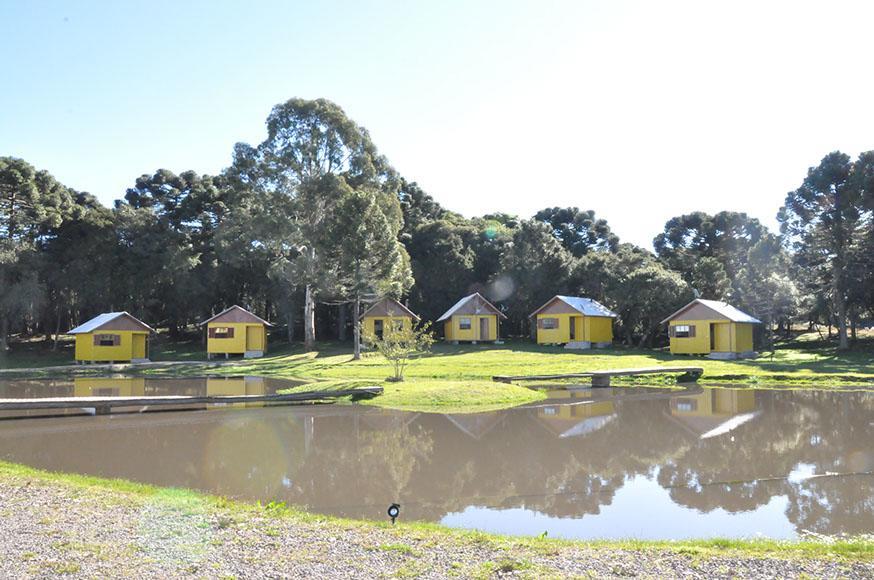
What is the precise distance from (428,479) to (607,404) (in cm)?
1153

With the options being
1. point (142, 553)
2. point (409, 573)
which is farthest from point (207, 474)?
point (409, 573)

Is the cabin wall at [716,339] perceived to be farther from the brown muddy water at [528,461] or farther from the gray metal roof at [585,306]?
the brown muddy water at [528,461]

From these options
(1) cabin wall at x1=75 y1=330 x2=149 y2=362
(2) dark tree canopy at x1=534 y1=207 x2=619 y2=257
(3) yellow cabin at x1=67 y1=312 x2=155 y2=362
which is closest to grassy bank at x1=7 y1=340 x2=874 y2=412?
(1) cabin wall at x1=75 y1=330 x2=149 y2=362

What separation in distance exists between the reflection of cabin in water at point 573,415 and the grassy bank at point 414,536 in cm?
818

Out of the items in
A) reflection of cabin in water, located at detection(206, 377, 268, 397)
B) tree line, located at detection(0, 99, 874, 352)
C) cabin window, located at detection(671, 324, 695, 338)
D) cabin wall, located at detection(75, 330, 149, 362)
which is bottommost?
reflection of cabin in water, located at detection(206, 377, 268, 397)

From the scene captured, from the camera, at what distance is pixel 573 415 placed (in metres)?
18.9

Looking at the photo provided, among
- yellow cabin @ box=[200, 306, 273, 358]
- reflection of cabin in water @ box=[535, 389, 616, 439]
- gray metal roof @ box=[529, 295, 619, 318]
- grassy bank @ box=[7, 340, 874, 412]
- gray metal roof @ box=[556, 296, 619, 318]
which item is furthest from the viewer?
gray metal roof @ box=[556, 296, 619, 318]

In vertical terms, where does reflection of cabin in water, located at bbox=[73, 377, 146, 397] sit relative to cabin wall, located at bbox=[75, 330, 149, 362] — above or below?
below

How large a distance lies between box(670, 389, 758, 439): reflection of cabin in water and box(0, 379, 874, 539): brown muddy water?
0.34ft

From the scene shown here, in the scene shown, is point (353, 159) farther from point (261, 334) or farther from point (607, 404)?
point (607, 404)

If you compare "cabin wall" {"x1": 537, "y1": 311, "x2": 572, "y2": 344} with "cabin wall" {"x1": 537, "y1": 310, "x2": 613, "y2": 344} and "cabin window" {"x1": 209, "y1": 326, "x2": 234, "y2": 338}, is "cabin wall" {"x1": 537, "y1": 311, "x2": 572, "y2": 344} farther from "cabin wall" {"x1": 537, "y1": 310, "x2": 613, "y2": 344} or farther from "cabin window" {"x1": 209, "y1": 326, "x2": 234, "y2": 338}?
"cabin window" {"x1": 209, "y1": 326, "x2": 234, "y2": 338}

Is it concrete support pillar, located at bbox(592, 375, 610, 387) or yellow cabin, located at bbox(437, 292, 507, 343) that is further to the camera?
yellow cabin, located at bbox(437, 292, 507, 343)

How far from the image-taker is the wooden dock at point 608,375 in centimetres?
2662

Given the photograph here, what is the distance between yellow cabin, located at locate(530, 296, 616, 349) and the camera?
46.8 m
